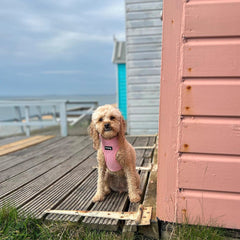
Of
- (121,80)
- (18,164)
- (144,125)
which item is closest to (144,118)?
(144,125)

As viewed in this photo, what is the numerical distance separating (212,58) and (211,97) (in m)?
0.28

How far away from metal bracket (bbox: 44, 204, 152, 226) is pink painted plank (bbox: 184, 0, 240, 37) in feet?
5.00

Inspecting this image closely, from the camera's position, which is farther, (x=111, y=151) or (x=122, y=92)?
(x=122, y=92)

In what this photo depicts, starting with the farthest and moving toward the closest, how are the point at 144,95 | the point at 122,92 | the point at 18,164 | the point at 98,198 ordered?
the point at 122,92 < the point at 144,95 < the point at 18,164 < the point at 98,198

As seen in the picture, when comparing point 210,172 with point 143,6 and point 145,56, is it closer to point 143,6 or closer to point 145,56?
point 145,56

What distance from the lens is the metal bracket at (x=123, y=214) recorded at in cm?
188

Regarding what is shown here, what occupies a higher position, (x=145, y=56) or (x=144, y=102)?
(x=145, y=56)

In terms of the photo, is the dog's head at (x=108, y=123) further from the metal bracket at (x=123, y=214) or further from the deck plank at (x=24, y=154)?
the deck plank at (x=24, y=154)

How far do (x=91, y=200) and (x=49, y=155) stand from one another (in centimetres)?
242

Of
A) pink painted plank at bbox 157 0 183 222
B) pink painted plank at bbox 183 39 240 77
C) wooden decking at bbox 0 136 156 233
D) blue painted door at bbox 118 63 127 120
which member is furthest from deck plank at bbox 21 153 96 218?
blue painted door at bbox 118 63 127 120

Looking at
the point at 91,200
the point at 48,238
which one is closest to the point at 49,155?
the point at 91,200

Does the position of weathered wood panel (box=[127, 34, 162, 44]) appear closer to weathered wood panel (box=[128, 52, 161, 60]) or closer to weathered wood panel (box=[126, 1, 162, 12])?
weathered wood panel (box=[128, 52, 161, 60])

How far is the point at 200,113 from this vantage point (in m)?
1.69

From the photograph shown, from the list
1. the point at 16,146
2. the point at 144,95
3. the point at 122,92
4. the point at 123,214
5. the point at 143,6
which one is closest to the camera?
the point at 123,214
